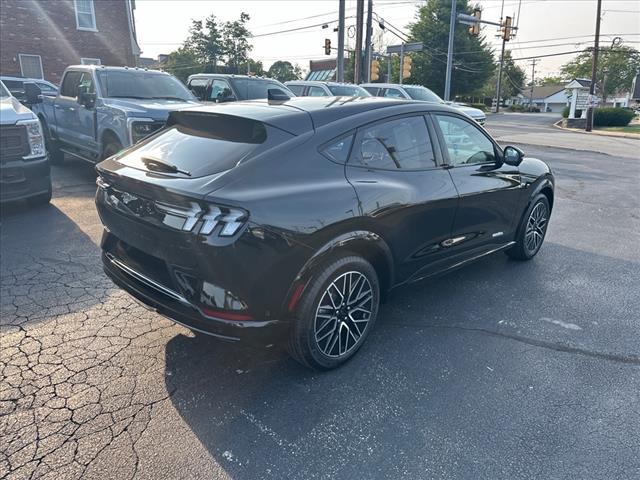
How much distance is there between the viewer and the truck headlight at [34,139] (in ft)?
20.2

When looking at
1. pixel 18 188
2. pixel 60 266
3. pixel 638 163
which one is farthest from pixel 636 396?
pixel 638 163

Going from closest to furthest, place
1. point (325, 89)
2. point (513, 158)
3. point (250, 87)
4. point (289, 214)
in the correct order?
point (289, 214) < point (513, 158) < point (250, 87) < point (325, 89)

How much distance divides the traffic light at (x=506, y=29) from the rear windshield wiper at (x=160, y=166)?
79.6 ft

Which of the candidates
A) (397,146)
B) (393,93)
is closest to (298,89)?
(393,93)

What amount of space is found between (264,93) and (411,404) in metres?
9.19

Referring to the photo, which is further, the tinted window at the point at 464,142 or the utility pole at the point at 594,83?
the utility pole at the point at 594,83

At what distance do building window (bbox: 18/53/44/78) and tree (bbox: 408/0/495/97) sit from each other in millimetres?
35036

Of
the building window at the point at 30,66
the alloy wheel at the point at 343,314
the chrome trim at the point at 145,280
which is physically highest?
the building window at the point at 30,66

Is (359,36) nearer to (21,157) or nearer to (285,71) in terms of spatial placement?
(21,157)

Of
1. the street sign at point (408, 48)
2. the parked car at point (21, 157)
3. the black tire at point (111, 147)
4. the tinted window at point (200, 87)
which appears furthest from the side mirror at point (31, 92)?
the street sign at point (408, 48)

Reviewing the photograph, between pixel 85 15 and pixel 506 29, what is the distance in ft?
67.2

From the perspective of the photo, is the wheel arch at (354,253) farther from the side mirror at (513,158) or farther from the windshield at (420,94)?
the windshield at (420,94)

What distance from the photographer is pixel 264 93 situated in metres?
10.7

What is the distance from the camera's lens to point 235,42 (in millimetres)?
55156
